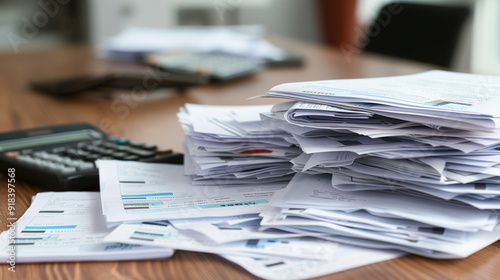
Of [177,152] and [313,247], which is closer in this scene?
[313,247]

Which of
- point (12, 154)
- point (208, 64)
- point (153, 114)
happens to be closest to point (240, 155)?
point (12, 154)

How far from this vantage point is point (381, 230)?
570 millimetres

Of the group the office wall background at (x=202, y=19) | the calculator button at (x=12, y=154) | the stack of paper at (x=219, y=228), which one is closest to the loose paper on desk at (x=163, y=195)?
the stack of paper at (x=219, y=228)

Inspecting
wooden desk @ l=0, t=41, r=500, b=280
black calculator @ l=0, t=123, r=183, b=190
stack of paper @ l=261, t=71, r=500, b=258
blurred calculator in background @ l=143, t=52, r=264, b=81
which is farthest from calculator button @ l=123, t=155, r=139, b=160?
blurred calculator in background @ l=143, t=52, r=264, b=81

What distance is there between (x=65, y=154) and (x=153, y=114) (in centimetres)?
38

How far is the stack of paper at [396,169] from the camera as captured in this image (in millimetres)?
570

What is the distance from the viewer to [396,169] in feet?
1.98

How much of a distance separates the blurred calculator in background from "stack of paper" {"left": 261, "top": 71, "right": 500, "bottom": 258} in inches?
33.2

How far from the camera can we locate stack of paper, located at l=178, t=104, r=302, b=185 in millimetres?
699

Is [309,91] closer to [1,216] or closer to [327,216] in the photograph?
[327,216]

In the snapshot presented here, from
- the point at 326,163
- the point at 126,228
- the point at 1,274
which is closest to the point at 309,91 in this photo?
the point at 326,163

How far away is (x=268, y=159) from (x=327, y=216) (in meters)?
0.14

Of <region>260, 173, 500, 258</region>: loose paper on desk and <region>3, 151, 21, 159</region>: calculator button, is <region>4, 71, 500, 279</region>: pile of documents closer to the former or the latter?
<region>260, 173, 500, 258</region>: loose paper on desk

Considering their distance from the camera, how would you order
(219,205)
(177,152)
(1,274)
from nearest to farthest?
(1,274)
(219,205)
(177,152)
